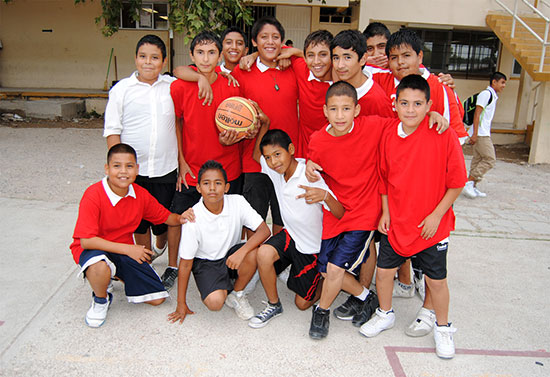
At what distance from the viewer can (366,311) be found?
323cm

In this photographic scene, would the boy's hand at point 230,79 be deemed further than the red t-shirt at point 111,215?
Yes

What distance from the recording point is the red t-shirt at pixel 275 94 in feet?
11.6

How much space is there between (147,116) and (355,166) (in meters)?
1.58

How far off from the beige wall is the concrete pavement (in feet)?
30.2

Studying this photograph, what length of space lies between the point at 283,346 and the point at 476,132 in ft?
17.1

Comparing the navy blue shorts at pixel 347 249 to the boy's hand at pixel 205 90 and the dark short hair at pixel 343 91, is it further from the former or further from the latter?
the boy's hand at pixel 205 90

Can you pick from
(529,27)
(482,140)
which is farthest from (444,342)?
(529,27)

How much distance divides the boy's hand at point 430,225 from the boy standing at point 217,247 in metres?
1.10

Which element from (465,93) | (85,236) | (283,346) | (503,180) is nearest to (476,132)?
(503,180)

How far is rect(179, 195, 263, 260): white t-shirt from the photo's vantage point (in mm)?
3178

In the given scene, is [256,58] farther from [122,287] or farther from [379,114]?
[122,287]

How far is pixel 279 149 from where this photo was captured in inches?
124

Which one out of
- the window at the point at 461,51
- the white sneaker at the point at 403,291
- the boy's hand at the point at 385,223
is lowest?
the white sneaker at the point at 403,291

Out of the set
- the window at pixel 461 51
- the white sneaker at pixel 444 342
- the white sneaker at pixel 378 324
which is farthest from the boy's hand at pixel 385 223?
the window at pixel 461 51
